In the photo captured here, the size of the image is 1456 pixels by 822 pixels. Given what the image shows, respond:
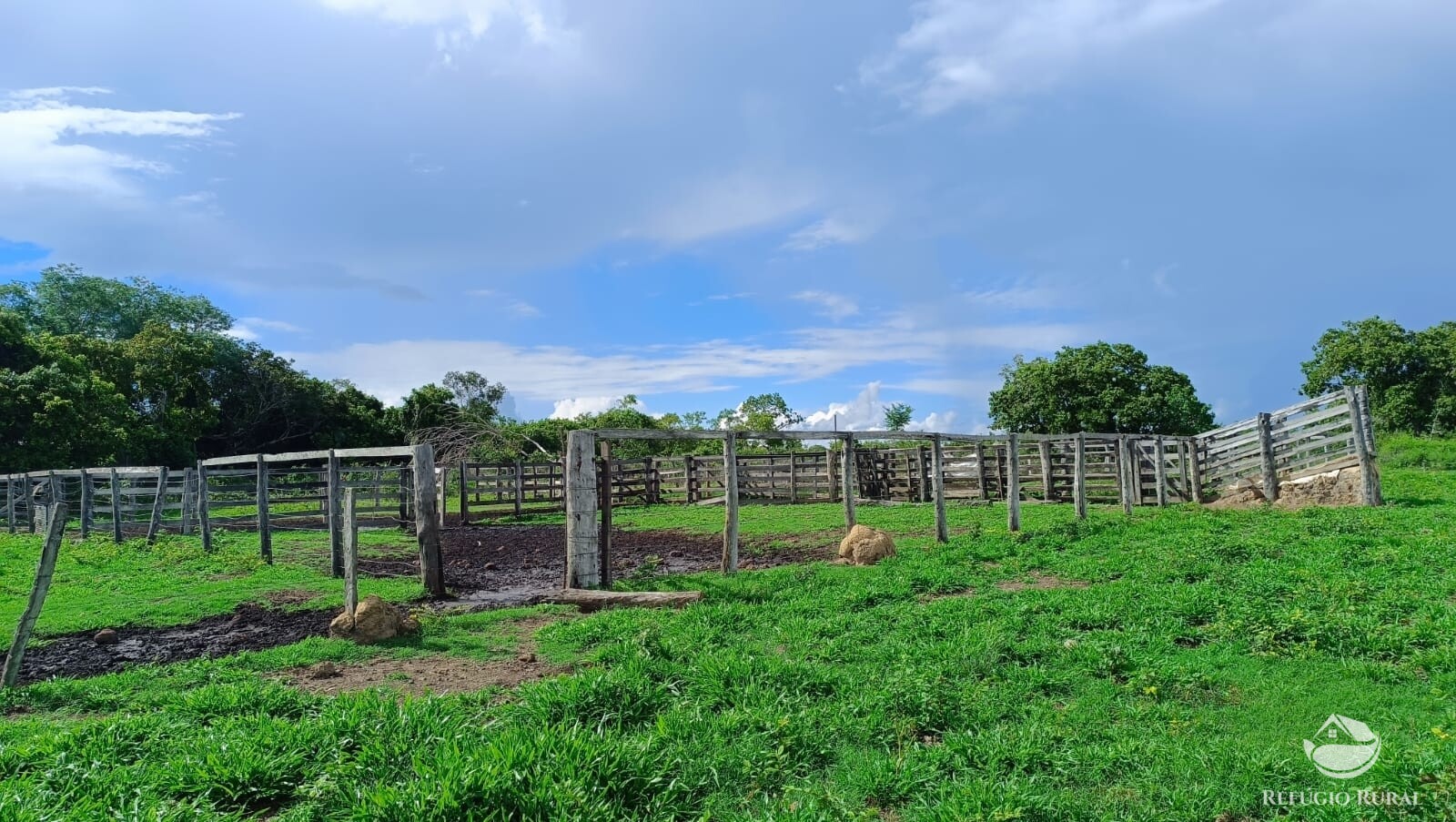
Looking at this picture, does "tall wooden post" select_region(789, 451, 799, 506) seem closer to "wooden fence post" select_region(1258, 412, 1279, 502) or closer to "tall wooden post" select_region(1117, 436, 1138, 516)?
"tall wooden post" select_region(1117, 436, 1138, 516)

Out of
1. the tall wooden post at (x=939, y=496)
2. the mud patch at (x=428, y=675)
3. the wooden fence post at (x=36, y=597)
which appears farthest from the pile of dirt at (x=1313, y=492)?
the wooden fence post at (x=36, y=597)

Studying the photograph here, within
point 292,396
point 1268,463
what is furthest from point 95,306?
point 1268,463

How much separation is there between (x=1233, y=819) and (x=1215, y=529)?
927 centimetres

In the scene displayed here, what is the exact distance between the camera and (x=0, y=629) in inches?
332

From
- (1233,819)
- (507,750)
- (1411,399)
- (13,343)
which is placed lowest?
(1233,819)

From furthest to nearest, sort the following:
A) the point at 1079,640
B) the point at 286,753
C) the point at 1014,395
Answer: the point at 1014,395, the point at 1079,640, the point at 286,753

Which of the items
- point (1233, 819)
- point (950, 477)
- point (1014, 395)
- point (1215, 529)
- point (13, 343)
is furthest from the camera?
point (1014, 395)

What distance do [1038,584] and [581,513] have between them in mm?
5416

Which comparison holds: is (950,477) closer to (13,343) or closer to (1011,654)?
(1011,654)

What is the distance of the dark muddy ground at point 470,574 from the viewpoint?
7.50m

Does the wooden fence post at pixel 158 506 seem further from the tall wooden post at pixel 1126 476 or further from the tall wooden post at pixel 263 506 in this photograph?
the tall wooden post at pixel 1126 476

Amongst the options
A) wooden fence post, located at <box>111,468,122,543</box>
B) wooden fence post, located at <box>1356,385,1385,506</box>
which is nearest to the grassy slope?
wooden fence post, located at <box>1356,385,1385,506</box>

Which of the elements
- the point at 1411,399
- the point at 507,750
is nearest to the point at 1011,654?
the point at 507,750

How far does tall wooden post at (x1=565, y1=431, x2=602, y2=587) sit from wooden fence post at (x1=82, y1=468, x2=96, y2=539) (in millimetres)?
14055
